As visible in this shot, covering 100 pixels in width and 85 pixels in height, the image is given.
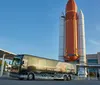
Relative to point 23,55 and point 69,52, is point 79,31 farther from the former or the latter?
point 23,55

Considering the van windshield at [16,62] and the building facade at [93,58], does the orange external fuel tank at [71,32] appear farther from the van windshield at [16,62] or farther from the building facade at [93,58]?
the building facade at [93,58]

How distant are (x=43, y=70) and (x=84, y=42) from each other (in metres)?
38.4

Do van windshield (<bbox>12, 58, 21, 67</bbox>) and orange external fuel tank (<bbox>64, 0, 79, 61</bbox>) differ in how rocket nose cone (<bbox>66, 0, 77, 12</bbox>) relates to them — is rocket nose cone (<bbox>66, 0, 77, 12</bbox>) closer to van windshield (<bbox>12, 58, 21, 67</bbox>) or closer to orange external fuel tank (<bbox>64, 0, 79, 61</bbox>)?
orange external fuel tank (<bbox>64, 0, 79, 61</bbox>)

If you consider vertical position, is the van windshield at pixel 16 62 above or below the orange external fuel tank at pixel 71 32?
below

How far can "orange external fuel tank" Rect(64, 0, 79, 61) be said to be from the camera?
5953 centimetres

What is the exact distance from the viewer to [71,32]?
61.2m

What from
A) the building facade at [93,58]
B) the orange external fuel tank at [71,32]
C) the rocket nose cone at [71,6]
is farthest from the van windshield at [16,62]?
the building facade at [93,58]

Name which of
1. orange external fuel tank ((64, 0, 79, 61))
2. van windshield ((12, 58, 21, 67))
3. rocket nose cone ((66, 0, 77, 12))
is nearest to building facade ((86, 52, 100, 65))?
orange external fuel tank ((64, 0, 79, 61))

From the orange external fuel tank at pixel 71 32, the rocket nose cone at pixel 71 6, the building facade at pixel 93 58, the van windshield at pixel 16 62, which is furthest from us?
the building facade at pixel 93 58

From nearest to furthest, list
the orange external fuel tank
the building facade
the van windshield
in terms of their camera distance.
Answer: the van windshield, the orange external fuel tank, the building facade

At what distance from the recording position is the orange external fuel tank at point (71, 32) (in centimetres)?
5953

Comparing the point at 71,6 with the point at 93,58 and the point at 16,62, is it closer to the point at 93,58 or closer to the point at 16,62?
the point at 93,58

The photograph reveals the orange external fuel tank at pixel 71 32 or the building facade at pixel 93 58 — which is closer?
the orange external fuel tank at pixel 71 32

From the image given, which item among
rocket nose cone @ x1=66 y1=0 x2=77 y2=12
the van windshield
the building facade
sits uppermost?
rocket nose cone @ x1=66 y1=0 x2=77 y2=12
